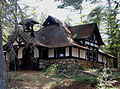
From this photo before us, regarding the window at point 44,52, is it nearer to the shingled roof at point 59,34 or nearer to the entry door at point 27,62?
the shingled roof at point 59,34

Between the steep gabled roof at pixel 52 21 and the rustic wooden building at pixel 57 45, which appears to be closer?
the rustic wooden building at pixel 57 45

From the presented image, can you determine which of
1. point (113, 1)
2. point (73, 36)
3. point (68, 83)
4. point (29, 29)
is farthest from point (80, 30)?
point (68, 83)

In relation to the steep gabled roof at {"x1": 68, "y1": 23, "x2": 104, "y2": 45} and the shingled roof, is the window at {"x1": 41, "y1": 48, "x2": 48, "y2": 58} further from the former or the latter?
the steep gabled roof at {"x1": 68, "y1": 23, "x2": 104, "y2": 45}

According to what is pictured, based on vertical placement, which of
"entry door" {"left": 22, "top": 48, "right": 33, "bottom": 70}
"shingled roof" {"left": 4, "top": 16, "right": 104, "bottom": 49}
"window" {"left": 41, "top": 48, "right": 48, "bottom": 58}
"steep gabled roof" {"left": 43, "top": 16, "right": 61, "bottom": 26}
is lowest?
"entry door" {"left": 22, "top": 48, "right": 33, "bottom": 70}

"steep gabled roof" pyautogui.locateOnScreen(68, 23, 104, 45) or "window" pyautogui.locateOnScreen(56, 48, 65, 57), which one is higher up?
"steep gabled roof" pyautogui.locateOnScreen(68, 23, 104, 45)

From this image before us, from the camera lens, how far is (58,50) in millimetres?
23406

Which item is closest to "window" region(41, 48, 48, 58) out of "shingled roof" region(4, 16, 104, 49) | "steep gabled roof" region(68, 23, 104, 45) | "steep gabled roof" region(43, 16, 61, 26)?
"shingled roof" region(4, 16, 104, 49)

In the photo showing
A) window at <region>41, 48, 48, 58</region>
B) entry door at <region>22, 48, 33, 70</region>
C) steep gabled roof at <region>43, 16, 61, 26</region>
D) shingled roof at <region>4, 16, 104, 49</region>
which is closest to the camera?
entry door at <region>22, 48, 33, 70</region>

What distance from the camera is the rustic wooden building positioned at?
22406 mm

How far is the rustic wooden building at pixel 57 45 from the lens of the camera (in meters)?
22.4

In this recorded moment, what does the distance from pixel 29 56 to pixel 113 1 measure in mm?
11134

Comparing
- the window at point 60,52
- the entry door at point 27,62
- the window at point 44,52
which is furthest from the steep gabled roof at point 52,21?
the entry door at point 27,62

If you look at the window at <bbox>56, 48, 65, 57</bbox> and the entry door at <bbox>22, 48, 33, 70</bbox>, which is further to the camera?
the window at <bbox>56, 48, 65, 57</bbox>

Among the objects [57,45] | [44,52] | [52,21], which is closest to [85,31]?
[52,21]
